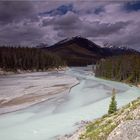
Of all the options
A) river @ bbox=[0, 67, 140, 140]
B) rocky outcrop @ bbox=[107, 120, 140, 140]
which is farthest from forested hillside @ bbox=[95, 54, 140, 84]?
rocky outcrop @ bbox=[107, 120, 140, 140]

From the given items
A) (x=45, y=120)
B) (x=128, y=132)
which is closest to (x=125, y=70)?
(x=45, y=120)

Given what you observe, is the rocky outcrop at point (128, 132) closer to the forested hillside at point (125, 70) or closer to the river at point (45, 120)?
the river at point (45, 120)

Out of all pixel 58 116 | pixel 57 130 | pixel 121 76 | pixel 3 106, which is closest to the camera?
pixel 57 130

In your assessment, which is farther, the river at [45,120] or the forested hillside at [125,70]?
the forested hillside at [125,70]

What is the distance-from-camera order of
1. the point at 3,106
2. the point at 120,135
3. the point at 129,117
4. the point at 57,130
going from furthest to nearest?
the point at 3,106
the point at 57,130
the point at 129,117
the point at 120,135

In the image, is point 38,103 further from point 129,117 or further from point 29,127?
point 129,117

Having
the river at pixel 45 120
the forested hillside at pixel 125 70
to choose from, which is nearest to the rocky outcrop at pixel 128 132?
the river at pixel 45 120

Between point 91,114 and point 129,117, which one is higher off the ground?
point 129,117

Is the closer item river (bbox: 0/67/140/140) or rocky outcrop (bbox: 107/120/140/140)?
rocky outcrop (bbox: 107/120/140/140)

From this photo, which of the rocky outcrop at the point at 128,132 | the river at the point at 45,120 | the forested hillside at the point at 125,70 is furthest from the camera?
the forested hillside at the point at 125,70

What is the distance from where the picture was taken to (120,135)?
21188mm

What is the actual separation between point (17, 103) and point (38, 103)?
4.50 m

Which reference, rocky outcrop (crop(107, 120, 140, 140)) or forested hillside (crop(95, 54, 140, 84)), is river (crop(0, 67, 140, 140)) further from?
forested hillside (crop(95, 54, 140, 84))

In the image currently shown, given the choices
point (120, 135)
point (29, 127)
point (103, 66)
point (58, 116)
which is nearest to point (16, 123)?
point (29, 127)
